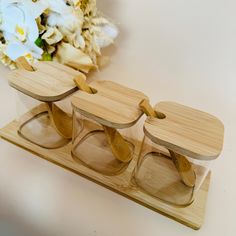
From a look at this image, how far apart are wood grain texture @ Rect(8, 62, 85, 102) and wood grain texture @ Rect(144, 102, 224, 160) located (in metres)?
0.14

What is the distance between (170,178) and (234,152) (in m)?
0.17

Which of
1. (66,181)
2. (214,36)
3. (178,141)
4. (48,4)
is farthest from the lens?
(214,36)

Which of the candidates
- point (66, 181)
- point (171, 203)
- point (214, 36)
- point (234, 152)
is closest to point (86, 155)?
point (66, 181)

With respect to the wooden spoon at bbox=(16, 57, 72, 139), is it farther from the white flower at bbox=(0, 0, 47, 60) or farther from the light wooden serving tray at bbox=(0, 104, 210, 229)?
the white flower at bbox=(0, 0, 47, 60)

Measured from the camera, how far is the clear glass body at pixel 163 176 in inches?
15.7

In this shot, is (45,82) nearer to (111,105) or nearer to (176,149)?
(111,105)

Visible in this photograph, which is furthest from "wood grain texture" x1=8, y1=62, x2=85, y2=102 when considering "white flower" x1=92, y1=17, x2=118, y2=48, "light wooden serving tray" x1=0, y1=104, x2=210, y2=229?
"white flower" x1=92, y1=17, x2=118, y2=48

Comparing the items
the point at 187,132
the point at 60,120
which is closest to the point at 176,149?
the point at 187,132

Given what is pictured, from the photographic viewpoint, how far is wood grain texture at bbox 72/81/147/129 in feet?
1.15

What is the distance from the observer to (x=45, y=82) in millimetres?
412

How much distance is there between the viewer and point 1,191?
42 cm

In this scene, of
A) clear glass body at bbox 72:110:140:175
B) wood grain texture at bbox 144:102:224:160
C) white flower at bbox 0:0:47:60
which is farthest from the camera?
white flower at bbox 0:0:47:60

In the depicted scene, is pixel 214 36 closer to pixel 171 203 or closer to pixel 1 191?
pixel 171 203

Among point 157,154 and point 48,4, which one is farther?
point 48,4
